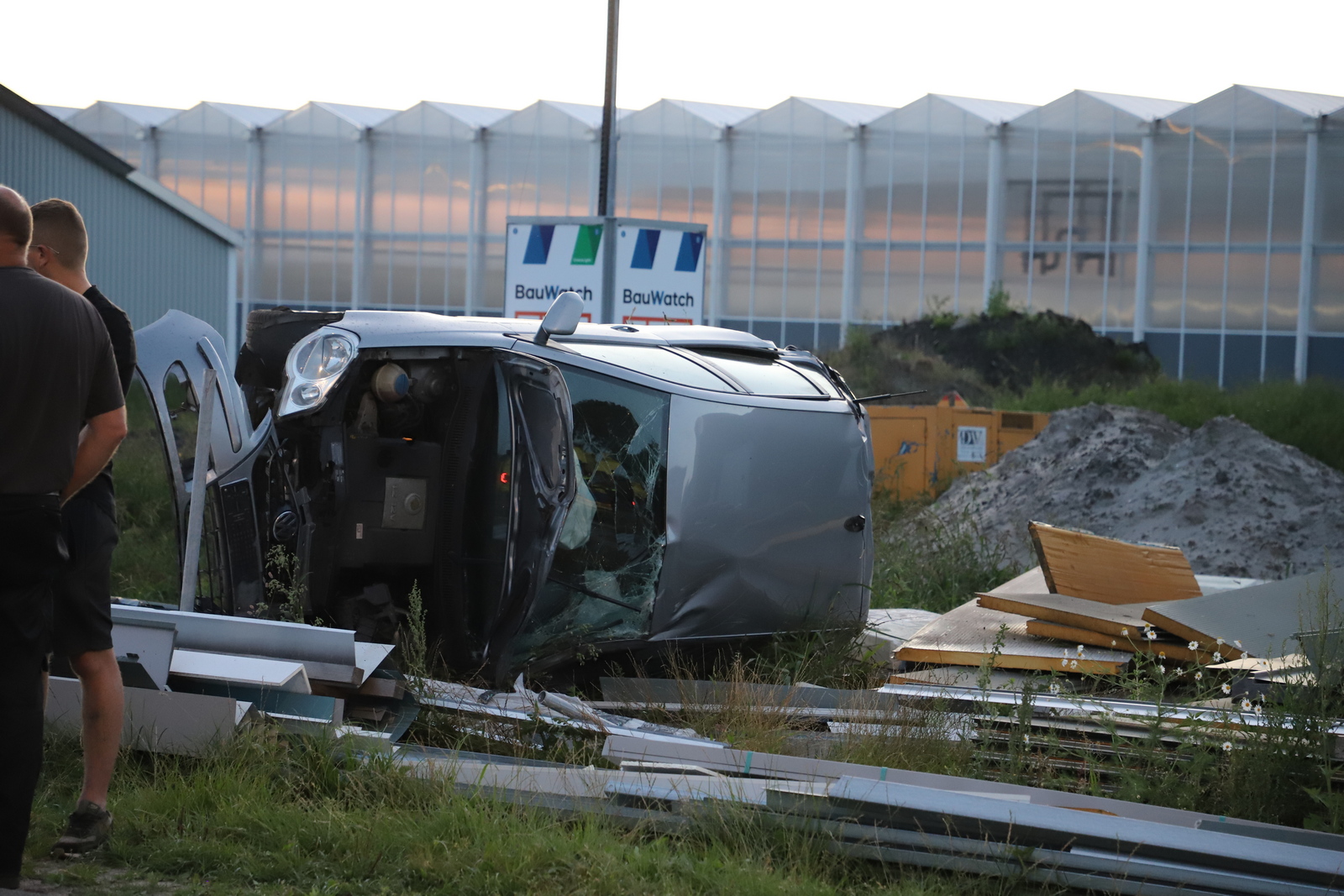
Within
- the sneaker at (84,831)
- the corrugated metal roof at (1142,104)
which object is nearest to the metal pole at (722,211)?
the corrugated metal roof at (1142,104)

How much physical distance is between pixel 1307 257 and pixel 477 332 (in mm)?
26708

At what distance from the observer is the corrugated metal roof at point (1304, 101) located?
2745 centimetres

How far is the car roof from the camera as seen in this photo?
5699 mm

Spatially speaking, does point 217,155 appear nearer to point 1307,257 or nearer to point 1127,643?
point 1307,257

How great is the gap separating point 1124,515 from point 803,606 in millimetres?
7738

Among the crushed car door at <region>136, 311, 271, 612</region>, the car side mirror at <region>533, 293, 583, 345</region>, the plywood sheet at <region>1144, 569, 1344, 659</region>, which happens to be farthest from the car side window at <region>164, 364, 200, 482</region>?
the plywood sheet at <region>1144, 569, 1344, 659</region>

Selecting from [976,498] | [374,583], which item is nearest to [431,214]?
[976,498]

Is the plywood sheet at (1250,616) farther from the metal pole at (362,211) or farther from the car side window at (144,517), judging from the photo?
the metal pole at (362,211)

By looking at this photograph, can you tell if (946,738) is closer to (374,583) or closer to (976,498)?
(374,583)

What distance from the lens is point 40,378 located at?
3.47 m

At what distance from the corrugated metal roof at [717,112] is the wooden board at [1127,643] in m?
25.5

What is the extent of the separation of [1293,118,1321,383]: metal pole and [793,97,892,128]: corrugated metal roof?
926 centimetres

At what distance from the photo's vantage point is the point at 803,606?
19.5 ft

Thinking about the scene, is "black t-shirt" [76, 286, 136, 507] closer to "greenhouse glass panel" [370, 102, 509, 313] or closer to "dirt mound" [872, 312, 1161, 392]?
"dirt mound" [872, 312, 1161, 392]
